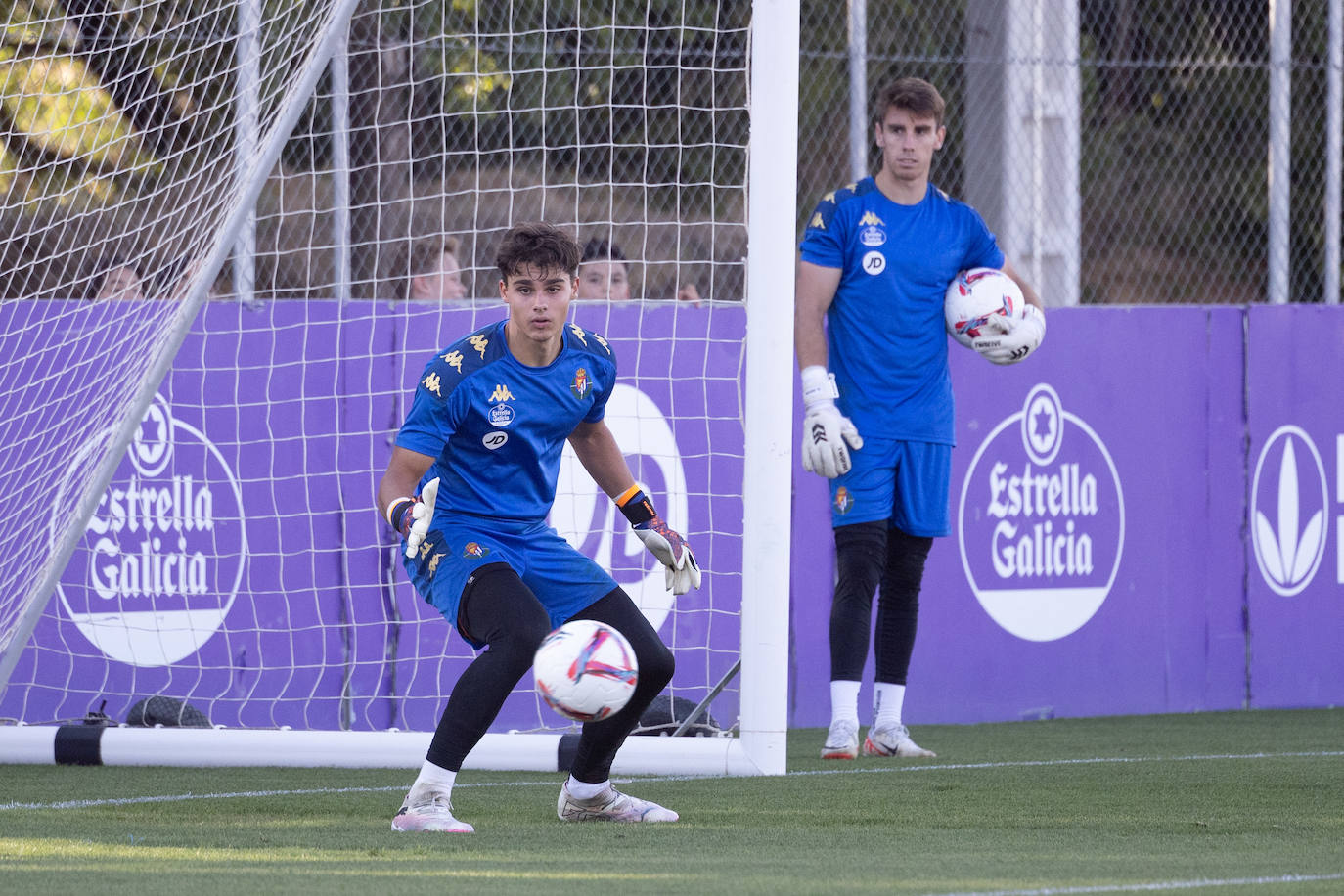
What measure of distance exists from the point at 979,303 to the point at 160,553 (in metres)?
3.16

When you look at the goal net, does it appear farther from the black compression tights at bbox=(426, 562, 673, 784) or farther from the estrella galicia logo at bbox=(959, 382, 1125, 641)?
the black compression tights at bbox=(426, 562, 673, 784)

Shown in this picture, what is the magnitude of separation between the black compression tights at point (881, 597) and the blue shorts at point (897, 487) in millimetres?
54

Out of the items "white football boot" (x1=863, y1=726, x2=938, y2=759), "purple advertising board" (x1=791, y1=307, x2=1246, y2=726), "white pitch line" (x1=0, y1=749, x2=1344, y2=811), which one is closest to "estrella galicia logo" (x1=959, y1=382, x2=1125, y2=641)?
"purple advertising board" (x1=791, y1=307, x2=1246, y2=726)

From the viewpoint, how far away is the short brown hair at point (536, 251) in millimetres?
4820

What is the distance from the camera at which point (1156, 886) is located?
12.3 ft

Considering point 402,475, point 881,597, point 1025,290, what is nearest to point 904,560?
point 881,597

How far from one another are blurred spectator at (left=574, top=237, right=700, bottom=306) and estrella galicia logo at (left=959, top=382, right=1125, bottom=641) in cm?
146

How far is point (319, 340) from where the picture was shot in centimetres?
754

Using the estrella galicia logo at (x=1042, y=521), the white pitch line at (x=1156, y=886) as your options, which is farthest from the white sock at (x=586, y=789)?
the estrella galicia logo at (x=1042, y=521)

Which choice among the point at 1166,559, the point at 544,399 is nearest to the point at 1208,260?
the point at 1166,559

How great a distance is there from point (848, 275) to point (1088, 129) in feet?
18.7

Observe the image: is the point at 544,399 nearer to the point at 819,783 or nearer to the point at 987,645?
the point at 819,783

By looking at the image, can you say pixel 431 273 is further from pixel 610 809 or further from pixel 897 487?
pixel 610 809

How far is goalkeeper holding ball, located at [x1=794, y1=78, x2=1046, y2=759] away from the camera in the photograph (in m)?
6.42
